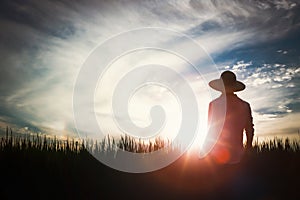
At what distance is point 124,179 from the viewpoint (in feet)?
27.9

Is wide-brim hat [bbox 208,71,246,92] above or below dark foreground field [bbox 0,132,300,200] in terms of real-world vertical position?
above

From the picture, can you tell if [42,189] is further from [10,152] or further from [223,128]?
[223,128]

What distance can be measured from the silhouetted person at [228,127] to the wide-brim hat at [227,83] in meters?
0.19

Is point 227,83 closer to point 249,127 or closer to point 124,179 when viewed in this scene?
point 249,127

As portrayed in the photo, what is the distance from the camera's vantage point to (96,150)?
9.30 metres

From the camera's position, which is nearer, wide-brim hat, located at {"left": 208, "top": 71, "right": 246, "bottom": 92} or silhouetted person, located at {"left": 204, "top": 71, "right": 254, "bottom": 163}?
silhouetted person, located at {"left": 204, "top": 71, "right": 254, "bottom": 163}

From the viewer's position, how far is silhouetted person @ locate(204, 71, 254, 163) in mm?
7559

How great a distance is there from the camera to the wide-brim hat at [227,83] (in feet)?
25.7

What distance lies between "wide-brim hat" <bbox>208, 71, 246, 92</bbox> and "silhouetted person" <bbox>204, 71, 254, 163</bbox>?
19cm

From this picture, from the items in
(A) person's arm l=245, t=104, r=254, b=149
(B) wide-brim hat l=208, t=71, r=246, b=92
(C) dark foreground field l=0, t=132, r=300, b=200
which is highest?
(B) wide-brim hat l=208, t=71, r=246, b=92

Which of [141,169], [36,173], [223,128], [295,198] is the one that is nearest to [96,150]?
[141,169]

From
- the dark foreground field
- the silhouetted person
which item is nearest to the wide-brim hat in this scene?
the silhouetted person

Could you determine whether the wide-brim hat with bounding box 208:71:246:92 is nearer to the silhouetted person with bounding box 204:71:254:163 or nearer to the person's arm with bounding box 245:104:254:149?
the silhouetted person with bounding box 204:71:254:163

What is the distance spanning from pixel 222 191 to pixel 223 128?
7.46ft
